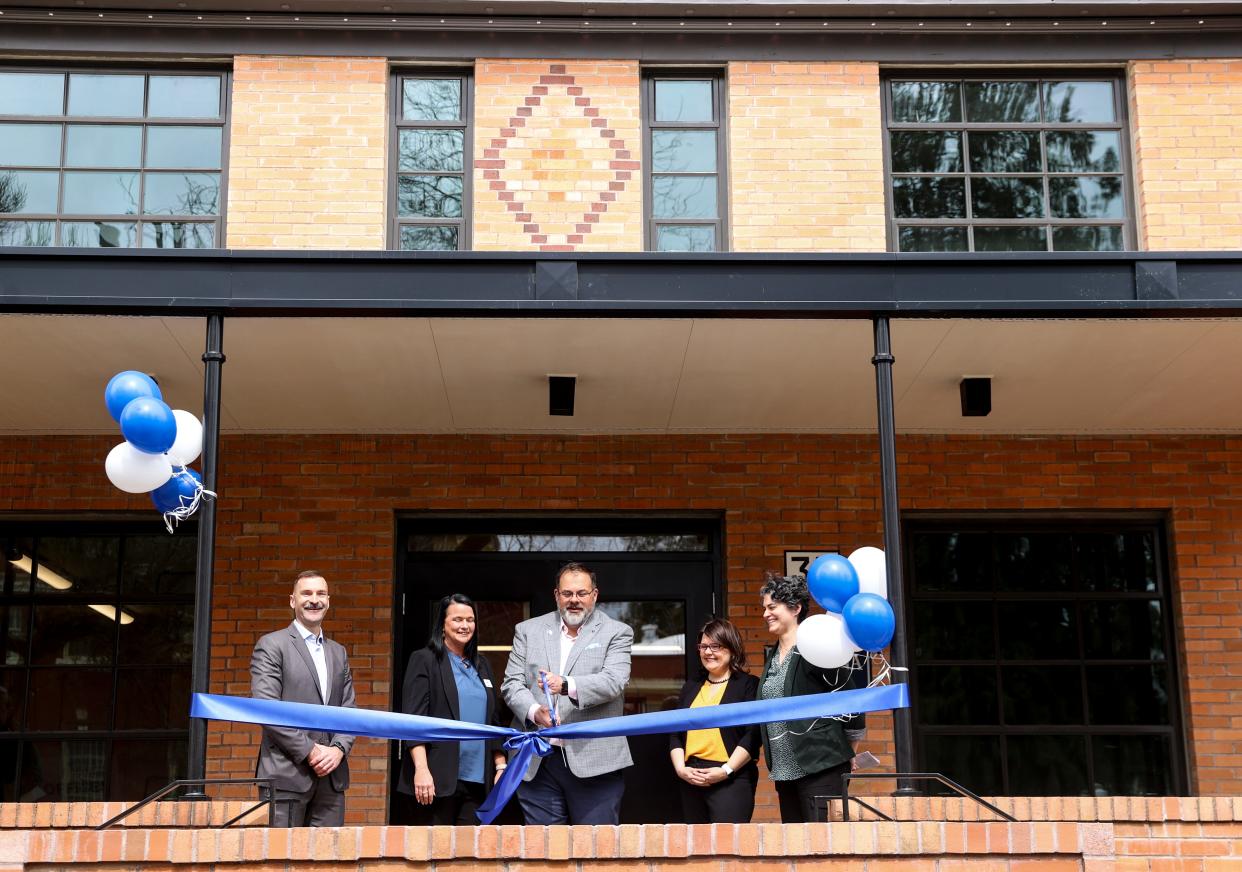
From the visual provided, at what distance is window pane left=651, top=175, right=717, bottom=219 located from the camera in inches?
→ 330

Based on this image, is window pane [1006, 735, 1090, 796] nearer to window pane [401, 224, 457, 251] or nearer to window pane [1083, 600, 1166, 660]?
window pane [1083, 600, 1166, 660]

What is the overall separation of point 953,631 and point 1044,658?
24.1 inches

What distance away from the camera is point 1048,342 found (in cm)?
744

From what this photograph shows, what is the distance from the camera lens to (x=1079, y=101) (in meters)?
8.62

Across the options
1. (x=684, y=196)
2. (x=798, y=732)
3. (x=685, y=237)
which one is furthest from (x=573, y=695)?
(x=684, y=196)

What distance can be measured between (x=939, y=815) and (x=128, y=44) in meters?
6.24

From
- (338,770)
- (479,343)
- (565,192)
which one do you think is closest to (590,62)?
(565,192)

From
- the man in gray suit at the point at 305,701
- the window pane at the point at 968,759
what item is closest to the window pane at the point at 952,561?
the window pane at the point at 968,759

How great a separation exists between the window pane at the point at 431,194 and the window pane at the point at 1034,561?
13.7 feet

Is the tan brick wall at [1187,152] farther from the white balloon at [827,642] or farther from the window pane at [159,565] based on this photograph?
the window pane at [159,565]

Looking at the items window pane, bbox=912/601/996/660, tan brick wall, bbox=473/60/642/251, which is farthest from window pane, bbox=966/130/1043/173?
window pane, bbox=912/601/996/660

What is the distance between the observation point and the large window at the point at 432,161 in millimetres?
8297

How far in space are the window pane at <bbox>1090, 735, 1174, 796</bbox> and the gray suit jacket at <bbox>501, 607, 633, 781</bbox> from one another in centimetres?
414

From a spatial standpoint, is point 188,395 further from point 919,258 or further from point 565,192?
point 919,258
